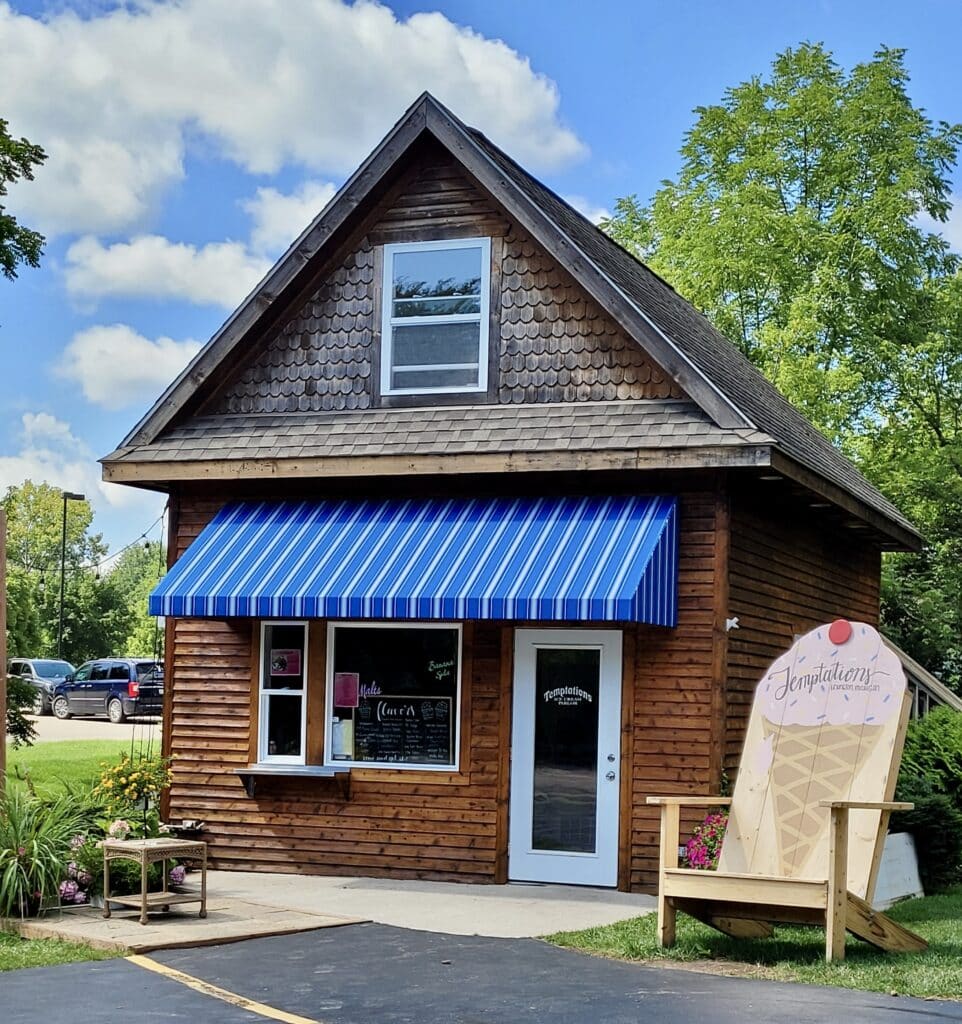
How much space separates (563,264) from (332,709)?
453 cm

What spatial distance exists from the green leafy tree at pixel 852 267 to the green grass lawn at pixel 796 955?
1525cm

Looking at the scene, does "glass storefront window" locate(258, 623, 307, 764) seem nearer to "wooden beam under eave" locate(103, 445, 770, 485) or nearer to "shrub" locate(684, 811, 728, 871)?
"wooden beam under eave" locate(103, 445, 770, 485)

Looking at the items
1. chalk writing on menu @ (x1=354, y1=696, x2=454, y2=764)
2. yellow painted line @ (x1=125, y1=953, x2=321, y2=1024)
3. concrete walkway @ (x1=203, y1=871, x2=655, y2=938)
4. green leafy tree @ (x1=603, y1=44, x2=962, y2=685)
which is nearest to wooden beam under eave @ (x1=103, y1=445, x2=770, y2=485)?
→ chalk writing on menu @ (x1=354, y1=696, x2=454, y2=764)

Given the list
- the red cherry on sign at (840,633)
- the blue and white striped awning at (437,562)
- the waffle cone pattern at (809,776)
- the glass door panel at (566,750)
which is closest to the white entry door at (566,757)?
the glass door panel at (566,750)

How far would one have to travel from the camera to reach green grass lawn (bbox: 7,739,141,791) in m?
23.0

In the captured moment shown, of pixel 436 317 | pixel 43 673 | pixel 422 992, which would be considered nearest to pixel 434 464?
pixel 436 317

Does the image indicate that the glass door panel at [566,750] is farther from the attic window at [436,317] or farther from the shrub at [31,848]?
the shrub at [31,848]

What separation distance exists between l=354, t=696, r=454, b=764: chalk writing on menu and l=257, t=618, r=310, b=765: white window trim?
53 centimetres

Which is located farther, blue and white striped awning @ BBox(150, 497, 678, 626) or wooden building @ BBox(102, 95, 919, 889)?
wooden building @ BBox(102, 95, 919, 889)

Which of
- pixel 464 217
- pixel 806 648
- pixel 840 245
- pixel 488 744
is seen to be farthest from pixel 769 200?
pixel 806 648

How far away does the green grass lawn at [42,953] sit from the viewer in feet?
32.3

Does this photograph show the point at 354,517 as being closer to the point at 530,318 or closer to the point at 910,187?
the point at 530,318

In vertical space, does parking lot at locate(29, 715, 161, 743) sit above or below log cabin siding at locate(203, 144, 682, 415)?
below

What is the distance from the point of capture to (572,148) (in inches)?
1393
